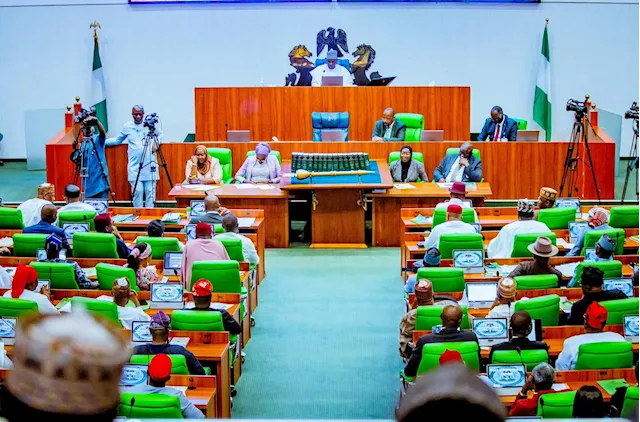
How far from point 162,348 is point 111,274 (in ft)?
5.50

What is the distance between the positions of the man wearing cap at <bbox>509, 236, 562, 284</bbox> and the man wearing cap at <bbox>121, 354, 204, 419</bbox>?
131 inches

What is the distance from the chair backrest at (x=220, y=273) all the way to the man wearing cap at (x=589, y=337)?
8.50 feet

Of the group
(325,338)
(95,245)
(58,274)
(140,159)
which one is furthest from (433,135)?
(58,274)

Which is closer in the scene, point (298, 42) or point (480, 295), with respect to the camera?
point (480, 295)

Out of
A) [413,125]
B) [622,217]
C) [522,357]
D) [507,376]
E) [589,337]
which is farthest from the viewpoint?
[413,125]

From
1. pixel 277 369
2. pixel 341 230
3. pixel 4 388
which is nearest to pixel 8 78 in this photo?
pixel 341 230

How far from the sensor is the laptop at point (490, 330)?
630 cm

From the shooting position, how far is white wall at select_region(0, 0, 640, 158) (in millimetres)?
16797

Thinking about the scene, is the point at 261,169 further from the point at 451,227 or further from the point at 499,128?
the point at 451,227

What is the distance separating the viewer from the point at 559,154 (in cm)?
1288

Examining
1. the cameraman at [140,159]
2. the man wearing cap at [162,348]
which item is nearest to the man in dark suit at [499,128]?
the cameraman at [140,159]

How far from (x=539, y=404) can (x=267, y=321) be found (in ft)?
14.1

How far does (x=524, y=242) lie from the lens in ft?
28.3

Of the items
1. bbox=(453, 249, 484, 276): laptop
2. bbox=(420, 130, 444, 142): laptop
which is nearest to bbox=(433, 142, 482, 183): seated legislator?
bbox=(420, 130, 444, 142): laptop
